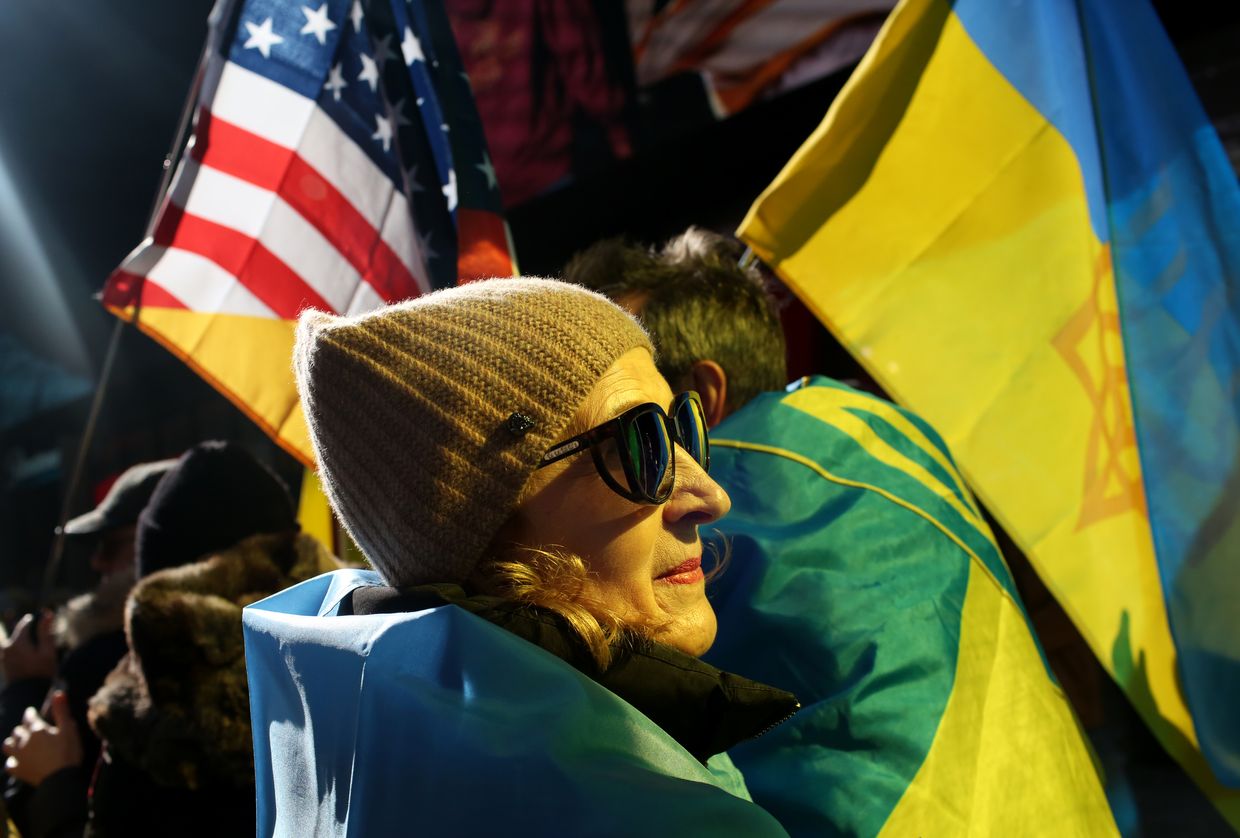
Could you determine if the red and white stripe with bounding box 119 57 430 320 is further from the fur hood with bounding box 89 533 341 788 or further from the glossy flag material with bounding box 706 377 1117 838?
the glossy flag material with bounding box 706 377 1117 838

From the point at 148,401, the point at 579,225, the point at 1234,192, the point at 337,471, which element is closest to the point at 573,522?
the point at 337,471

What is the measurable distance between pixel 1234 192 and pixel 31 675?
4002 mm

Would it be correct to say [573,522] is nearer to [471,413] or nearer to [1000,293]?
[471,413]

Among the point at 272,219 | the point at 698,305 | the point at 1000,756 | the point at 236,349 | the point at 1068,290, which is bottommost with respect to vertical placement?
the point at 236,349

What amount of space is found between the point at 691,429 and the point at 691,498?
4.2 inches

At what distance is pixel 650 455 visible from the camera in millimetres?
1344

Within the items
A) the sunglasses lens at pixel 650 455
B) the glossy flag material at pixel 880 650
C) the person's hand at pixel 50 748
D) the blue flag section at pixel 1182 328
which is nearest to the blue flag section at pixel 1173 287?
the blue flag section at pixel 1182 328

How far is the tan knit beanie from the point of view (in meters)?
1.29

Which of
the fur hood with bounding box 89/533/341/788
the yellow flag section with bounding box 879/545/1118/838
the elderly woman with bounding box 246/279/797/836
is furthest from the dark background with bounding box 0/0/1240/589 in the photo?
the elderly woman with bounding box 246/279/797/836

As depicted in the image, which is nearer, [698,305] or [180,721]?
[180,721]

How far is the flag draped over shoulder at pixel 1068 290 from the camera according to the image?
2.24m

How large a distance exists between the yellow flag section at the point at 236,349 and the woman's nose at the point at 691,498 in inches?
85.5

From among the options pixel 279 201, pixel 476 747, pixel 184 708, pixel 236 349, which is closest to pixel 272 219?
pixel 279 201

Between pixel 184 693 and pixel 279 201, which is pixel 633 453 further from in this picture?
pixel 279 201
